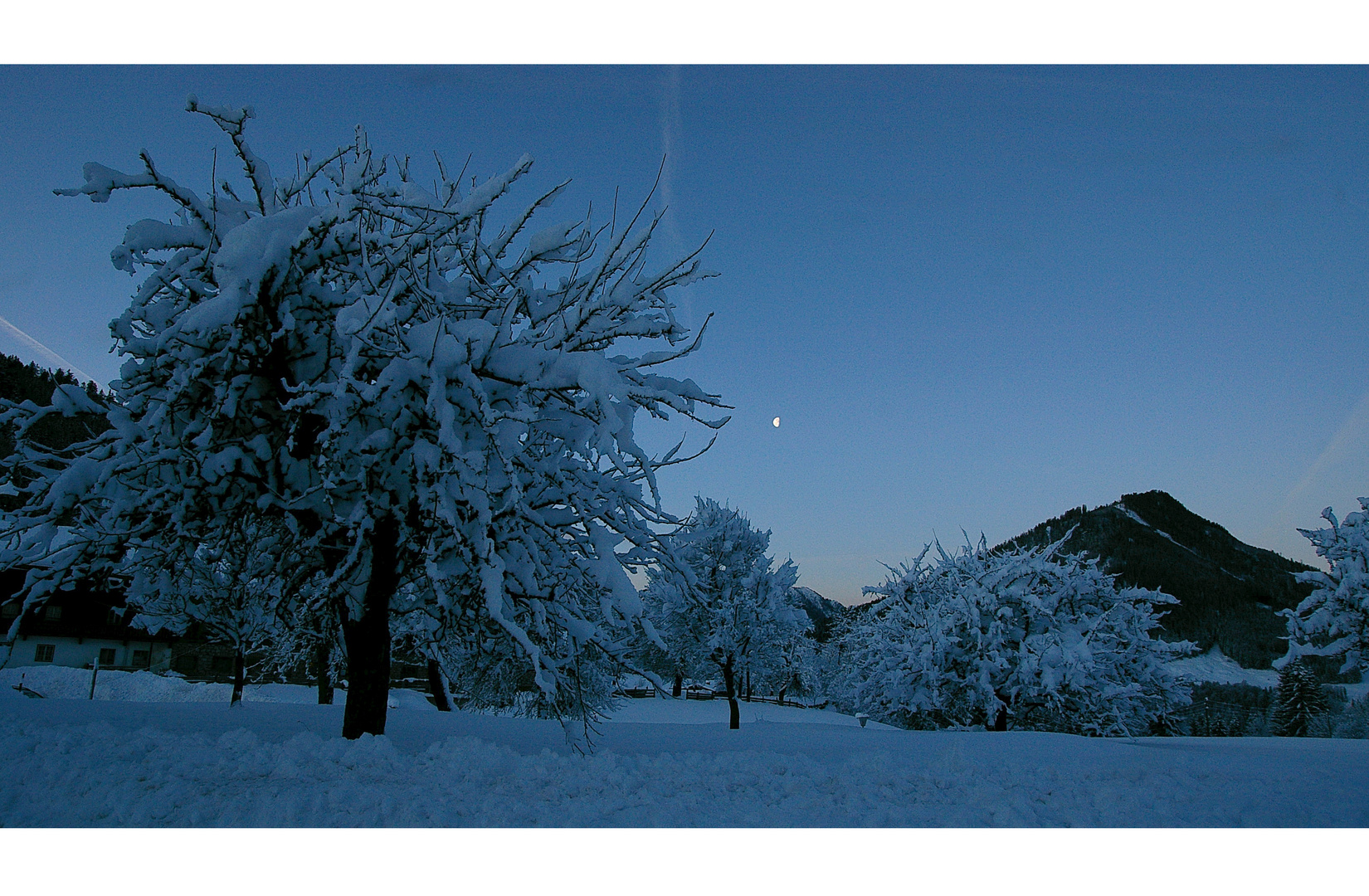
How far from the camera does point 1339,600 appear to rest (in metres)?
16.6

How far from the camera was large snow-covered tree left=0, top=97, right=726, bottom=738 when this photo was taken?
5.16m

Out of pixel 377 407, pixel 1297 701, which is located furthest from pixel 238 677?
pixel 1297 701

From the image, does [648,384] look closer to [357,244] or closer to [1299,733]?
[357,244]

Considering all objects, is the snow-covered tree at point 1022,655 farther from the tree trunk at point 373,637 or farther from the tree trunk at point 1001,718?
the tree trunk at point 373,637

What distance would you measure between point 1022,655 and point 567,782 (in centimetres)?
1318

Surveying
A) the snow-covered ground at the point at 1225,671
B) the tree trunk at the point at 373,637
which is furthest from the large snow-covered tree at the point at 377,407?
the snow-covered ground at the point at 1225,671

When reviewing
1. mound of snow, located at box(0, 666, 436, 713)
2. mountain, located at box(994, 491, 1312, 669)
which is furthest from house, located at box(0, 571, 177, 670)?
mountain, located at box(994, 491, 1312, 669)

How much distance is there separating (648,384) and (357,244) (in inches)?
104

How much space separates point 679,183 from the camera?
823cm

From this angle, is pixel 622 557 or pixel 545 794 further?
pixel 622 557

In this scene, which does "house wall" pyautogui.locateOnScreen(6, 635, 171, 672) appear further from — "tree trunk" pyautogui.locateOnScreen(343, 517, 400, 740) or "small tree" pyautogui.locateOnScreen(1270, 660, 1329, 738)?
"small tree" pyautogui.locateOnScreen(1270, 660, 1329, 738)

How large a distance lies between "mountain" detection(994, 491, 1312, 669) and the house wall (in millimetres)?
36642

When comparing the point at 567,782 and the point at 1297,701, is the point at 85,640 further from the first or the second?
the point at 1297,701

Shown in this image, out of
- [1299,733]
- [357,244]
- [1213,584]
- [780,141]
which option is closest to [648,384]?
[357,244]
